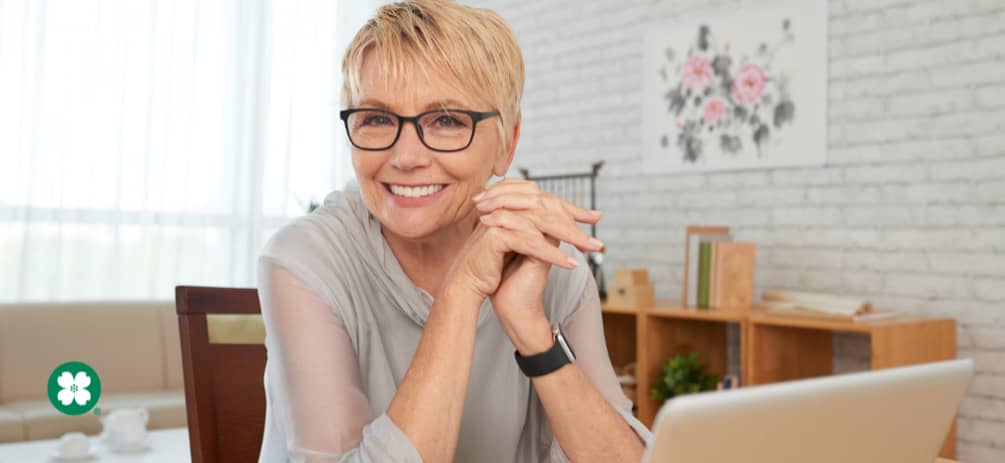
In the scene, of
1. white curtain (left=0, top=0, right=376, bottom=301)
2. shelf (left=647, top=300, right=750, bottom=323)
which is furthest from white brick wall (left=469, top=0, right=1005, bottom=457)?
white curtain (left=0, top=0, right=376, bottom=301)

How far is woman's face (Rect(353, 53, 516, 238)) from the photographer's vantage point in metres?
1.29

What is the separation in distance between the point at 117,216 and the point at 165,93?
0.70m

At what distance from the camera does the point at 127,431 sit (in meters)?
2.59

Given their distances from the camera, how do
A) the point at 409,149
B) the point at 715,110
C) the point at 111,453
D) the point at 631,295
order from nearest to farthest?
1. the point at 409,149
2. the point at 111,453
3. the point at 631,295
4. the point at 715,110

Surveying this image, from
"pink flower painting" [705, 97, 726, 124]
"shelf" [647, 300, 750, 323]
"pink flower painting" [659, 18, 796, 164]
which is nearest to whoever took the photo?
"shelf" [647, 300, 750, 323]

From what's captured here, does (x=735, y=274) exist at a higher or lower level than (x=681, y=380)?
higher

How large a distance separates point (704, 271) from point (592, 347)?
7.81 ft

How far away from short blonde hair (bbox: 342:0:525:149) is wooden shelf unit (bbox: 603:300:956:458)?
218 cm

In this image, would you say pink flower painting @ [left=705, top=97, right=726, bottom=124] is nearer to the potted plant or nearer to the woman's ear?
the potted plant

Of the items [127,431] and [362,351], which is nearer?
[362,351]

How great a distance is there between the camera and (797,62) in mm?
3842

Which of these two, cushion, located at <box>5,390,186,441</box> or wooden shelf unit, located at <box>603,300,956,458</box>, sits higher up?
wooden shelf unit, located at <box>603,300,956,458</box>

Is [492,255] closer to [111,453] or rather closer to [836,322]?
[111,453]

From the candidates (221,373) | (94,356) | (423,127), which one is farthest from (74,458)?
(94,356)
